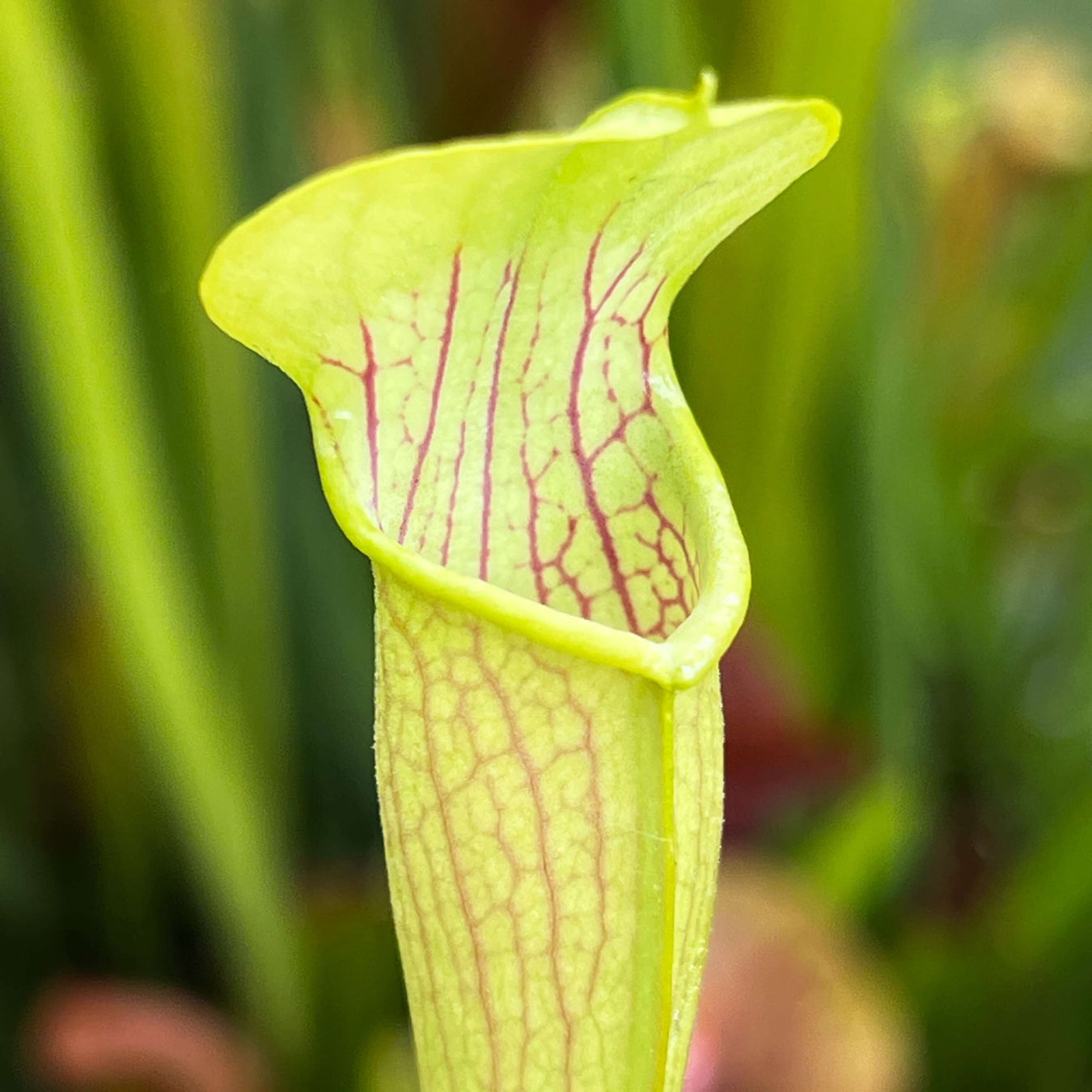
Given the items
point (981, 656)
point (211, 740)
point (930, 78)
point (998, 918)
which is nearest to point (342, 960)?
point (211, 740)

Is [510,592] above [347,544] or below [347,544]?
above

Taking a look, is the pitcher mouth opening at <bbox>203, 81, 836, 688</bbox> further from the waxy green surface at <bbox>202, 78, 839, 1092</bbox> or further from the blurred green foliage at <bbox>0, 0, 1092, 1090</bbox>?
the blurred green foliage at <bbox>0, 0, 1092, 1090</bbox>

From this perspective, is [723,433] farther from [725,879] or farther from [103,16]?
[103,16]

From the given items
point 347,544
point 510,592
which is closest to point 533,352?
point 510,592

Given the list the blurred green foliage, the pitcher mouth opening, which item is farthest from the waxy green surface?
the blurred green foliage

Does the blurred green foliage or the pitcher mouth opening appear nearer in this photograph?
the pitcher mouth opening

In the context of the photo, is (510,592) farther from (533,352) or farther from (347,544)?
(347,544)
